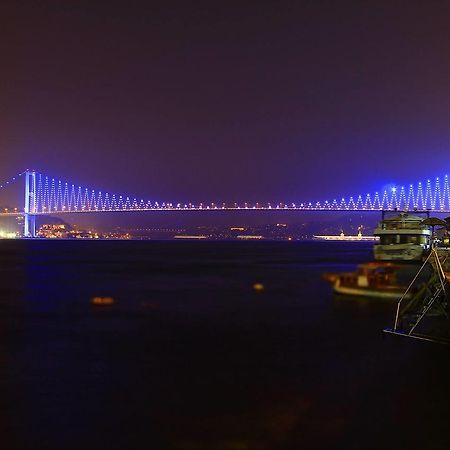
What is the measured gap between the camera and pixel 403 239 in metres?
58.5

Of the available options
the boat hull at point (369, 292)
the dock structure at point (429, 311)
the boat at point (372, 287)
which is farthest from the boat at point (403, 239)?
the dock structure at point (429, 311)

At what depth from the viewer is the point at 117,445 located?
29.4 ft

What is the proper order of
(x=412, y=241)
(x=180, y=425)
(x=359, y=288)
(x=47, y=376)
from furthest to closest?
(x=412, y=241) < (x=359, y=288) < (x=47, y=376) < (x=180, y=425)

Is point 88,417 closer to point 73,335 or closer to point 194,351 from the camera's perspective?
point 194,351

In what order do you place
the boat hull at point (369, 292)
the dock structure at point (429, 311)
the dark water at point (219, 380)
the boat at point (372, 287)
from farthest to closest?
the boat at point (372, 287)
the boat hull at point (369, 292)
the dock structure at point (429, 311)
the dark water at point (219, 380)

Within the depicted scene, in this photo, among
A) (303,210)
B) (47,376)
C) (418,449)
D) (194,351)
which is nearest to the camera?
(418,449)

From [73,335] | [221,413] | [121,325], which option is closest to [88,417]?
[221,413]

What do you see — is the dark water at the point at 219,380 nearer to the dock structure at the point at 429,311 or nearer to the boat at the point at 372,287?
the dock structure at the point at 429,311

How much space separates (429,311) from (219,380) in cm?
785

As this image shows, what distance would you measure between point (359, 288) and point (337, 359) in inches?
511

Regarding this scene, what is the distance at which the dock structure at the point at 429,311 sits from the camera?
54.3 ft

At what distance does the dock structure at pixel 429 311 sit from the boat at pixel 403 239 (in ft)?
120

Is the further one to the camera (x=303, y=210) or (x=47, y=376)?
(x=303, y=210)

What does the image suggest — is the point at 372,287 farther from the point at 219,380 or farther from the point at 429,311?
the point at 219,380
